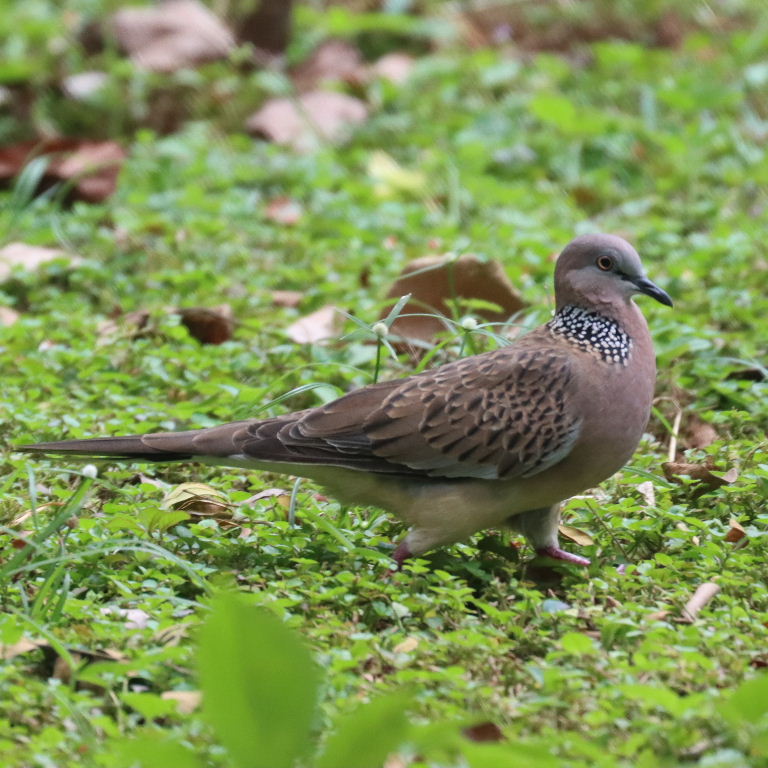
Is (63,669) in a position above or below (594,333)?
below

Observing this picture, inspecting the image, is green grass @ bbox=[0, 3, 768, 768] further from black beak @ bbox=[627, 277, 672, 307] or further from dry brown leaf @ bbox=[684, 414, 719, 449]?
black beak @ bbox=[627, 277, 672, 307]

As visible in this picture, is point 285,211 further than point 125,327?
Yes

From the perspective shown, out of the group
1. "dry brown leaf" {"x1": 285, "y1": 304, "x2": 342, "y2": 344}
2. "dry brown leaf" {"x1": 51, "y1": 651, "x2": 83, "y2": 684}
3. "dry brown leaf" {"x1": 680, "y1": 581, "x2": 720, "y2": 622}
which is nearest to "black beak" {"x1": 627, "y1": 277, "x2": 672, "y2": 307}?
"dry brown leaf" {"x1": 680, "y1": 581, "x2": 720, "y2": 622}

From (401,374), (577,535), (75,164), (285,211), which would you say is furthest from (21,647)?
(75,164)

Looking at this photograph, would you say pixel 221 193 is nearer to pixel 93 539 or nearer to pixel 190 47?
pixel 190 47

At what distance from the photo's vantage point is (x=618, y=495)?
4.48 meters

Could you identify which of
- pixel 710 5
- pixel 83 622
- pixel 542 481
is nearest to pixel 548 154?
pixel 710 5

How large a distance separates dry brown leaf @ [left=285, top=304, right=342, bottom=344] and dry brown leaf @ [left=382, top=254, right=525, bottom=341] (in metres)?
0.31

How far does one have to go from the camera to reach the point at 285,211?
23.7ft

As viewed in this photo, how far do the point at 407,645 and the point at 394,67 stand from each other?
650cm

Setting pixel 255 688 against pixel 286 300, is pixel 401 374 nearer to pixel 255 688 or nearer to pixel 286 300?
pixel 286 300

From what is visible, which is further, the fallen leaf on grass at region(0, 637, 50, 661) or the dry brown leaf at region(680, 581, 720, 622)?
the dry brown leaf at region(680, 581, 720, 622)

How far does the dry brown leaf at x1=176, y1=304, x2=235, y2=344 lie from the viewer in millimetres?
5746

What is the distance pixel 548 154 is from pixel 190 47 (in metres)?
2.48
